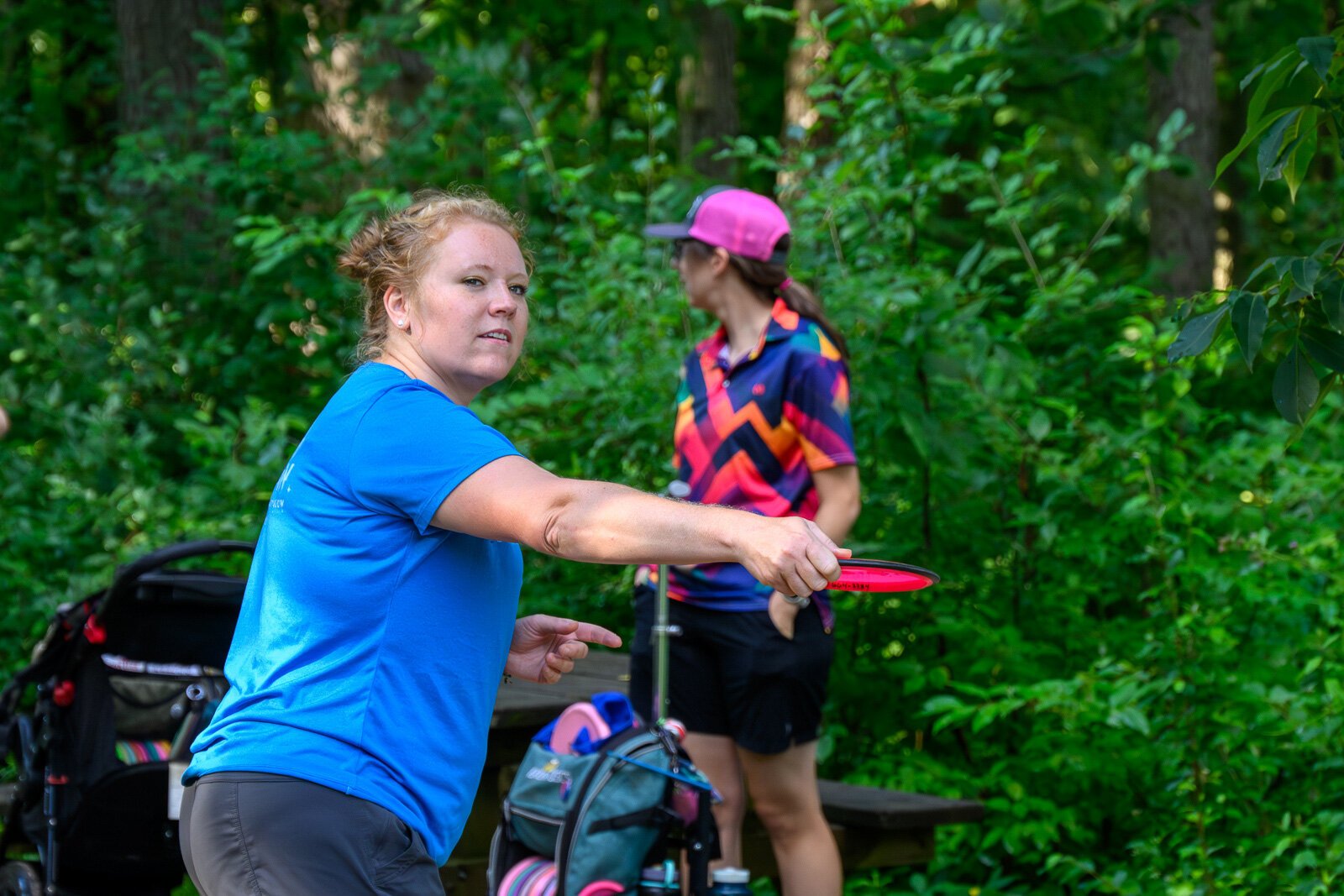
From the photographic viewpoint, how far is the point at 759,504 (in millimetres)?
3938

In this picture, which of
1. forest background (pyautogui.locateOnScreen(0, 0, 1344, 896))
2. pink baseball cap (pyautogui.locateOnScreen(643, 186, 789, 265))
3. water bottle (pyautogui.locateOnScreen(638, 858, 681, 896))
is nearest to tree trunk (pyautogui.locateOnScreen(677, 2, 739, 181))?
forest background (pyautogui.locateOnScreen(0, 0, 1344, 896))

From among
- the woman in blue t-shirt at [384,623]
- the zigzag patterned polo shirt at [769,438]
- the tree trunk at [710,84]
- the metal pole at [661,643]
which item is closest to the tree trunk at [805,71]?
the tree trunk at [710,84]

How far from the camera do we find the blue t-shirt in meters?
2.02

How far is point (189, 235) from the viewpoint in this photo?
855 cm

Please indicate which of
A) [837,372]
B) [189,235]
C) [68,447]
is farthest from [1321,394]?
[189,235]

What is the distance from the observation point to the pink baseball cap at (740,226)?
13.6ft

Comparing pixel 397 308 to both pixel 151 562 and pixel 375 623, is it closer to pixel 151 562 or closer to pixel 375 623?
pixel 375 623

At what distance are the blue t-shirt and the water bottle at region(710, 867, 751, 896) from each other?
2.02 metres

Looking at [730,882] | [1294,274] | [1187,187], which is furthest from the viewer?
[1187,187]

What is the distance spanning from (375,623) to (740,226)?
2.36m

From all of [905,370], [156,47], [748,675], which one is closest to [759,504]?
[748,675]

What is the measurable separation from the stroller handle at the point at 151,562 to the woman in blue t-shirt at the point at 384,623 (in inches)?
71.0

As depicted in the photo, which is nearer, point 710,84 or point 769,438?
point 769,438

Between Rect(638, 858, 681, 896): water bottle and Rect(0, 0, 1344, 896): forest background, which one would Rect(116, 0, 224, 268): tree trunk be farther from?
Rect(638, 858, 681, 896): water bottle
